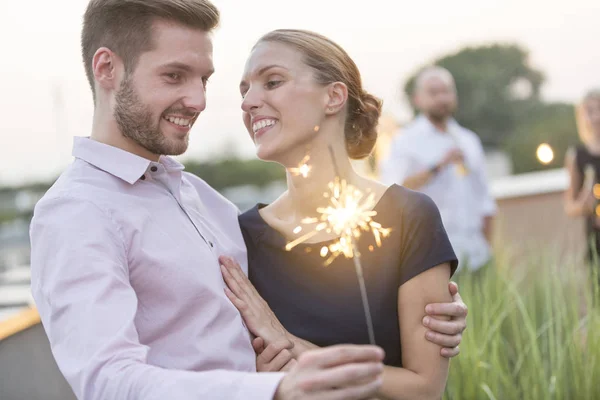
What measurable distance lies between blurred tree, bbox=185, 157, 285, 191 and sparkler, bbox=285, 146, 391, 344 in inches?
922

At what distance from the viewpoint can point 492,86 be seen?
3675 cm

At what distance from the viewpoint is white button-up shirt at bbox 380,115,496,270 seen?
540cm

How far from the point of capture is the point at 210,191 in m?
2.42

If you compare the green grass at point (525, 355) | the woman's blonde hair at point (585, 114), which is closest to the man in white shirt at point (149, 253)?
the green grass at point (525, 355)

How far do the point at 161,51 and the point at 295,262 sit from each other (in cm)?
72

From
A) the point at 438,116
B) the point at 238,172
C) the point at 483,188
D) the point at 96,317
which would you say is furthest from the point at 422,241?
the point at 238,172

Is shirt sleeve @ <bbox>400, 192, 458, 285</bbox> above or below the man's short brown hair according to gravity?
below

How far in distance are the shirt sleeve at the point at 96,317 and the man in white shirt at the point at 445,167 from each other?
3.77 metres

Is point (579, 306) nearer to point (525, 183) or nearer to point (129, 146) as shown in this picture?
point (129, 146)

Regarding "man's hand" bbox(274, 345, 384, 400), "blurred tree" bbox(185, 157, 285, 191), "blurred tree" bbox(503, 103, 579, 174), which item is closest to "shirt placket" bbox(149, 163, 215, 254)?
"man's hand" bbox(274, 345, 384, 400)

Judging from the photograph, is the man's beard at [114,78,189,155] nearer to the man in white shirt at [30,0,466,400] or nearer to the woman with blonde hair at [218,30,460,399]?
the man in white shirt at [30,0,466,400]

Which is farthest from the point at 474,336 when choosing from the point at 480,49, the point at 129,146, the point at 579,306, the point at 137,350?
the point at 480,49

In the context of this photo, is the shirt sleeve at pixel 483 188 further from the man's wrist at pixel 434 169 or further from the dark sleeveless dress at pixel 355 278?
the dark sleeveless dress at pixel 355 278

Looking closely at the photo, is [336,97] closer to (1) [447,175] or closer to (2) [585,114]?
(1) [447,175]
